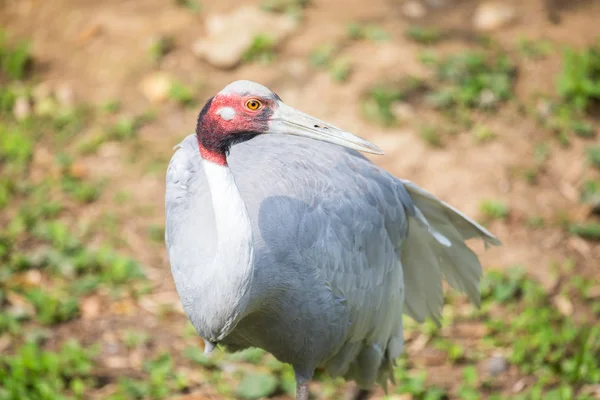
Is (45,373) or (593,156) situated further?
(593,156)

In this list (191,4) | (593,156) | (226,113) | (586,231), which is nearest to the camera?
(226,113)

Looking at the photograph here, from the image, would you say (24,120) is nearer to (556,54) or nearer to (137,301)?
(137,301)

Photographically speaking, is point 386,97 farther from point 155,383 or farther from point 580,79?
point 155,383

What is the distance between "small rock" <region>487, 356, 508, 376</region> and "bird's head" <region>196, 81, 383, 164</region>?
207cm

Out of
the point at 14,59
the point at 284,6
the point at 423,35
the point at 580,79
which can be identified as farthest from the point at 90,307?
the point at 580,79

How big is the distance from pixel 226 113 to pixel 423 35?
11.9 feet

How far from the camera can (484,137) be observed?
5477 mm

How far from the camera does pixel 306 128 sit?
272 cm

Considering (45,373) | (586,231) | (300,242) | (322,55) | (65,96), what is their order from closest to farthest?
1. (300,242)
2. (45,373)
3. (586,231)
4. (322,55)
5. (65,96)

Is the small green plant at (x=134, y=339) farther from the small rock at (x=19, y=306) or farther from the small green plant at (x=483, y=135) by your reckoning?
the small green plant at (x=483, y=135)

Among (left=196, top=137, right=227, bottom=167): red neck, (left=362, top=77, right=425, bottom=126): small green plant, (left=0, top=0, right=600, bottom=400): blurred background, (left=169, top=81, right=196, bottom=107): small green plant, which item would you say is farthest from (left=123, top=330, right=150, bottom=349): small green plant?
(left=362, top=77, right=425, bottom=126): small green plant

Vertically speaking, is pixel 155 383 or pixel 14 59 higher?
pixel 14 59

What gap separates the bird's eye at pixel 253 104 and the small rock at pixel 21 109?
3907mm

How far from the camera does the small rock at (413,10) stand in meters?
6.22
